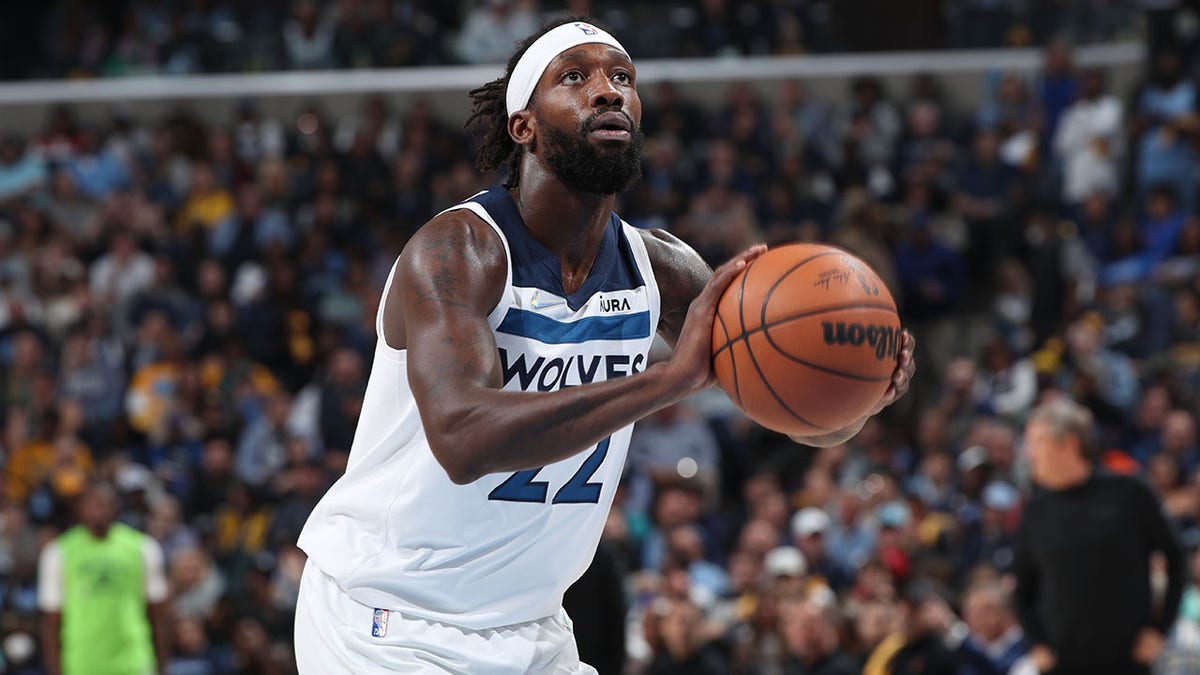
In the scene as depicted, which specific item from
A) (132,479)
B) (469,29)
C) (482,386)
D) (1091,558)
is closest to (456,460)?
(482,386)

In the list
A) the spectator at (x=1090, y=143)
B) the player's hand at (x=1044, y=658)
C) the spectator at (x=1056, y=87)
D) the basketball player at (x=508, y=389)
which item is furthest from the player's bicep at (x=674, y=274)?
the spectator at (x=1056, y=87)

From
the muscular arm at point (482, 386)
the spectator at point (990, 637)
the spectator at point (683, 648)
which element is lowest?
the spectator at point (683, 648)

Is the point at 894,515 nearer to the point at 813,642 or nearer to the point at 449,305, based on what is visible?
the point at 813,642

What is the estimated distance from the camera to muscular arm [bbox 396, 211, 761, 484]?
3.13 meters

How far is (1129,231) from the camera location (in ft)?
40.7

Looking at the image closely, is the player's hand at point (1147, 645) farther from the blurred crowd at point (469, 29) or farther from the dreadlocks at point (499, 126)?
the blurred crowd at point (469, 29)

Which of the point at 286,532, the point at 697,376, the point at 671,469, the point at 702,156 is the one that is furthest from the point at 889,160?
the point at 697,376

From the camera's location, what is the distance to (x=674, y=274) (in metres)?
4.19

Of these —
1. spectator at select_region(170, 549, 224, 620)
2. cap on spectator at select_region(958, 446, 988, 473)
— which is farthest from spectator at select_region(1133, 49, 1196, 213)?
spectator at select_region(170, 549, 224, 620)

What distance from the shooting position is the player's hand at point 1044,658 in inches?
277

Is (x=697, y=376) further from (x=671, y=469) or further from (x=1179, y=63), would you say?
(x=1179, y=63)

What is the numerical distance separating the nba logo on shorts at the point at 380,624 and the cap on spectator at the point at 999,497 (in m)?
6.70

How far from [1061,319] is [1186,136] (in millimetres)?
1917

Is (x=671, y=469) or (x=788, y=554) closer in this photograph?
(x=788, y=554)
